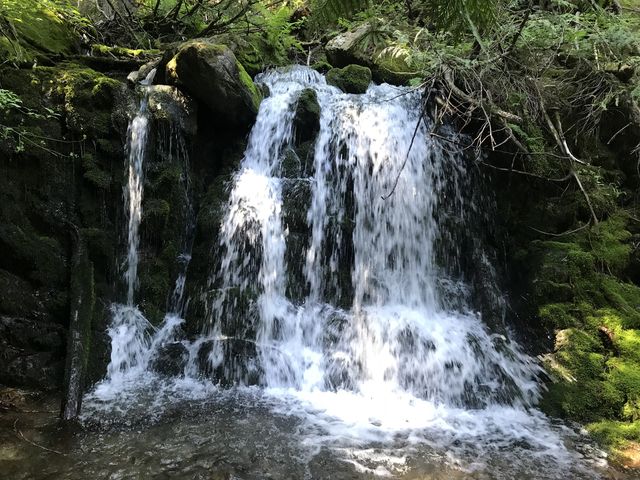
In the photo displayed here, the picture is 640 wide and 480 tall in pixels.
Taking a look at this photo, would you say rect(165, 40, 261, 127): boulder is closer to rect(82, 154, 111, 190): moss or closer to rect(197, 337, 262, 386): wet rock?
rect(82, 154, 111, 190): moss

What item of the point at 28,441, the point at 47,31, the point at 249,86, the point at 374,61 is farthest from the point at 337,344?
the point at 374,61

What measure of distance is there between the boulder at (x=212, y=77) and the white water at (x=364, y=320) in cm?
81

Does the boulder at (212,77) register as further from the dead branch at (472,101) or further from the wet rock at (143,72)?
the dead branch at (472,101)

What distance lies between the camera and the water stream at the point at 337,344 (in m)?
4.02

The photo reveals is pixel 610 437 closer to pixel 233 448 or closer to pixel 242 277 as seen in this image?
pixel 233 448

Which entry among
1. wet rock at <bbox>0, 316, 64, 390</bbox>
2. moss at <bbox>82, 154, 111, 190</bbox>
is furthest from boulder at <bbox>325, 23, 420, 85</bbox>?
wet rock at <bbox>0, 316, 64, 390</bbox>

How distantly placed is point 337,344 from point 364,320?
599 millimetres

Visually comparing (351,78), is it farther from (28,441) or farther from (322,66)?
(28,441)

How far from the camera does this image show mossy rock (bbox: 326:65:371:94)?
31.1 ft

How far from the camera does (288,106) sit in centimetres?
834

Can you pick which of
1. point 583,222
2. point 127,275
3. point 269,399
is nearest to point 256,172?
point 127,275

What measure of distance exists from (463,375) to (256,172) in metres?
4.82

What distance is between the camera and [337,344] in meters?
5.99

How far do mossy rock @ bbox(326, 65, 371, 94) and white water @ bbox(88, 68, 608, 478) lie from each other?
0.63m
